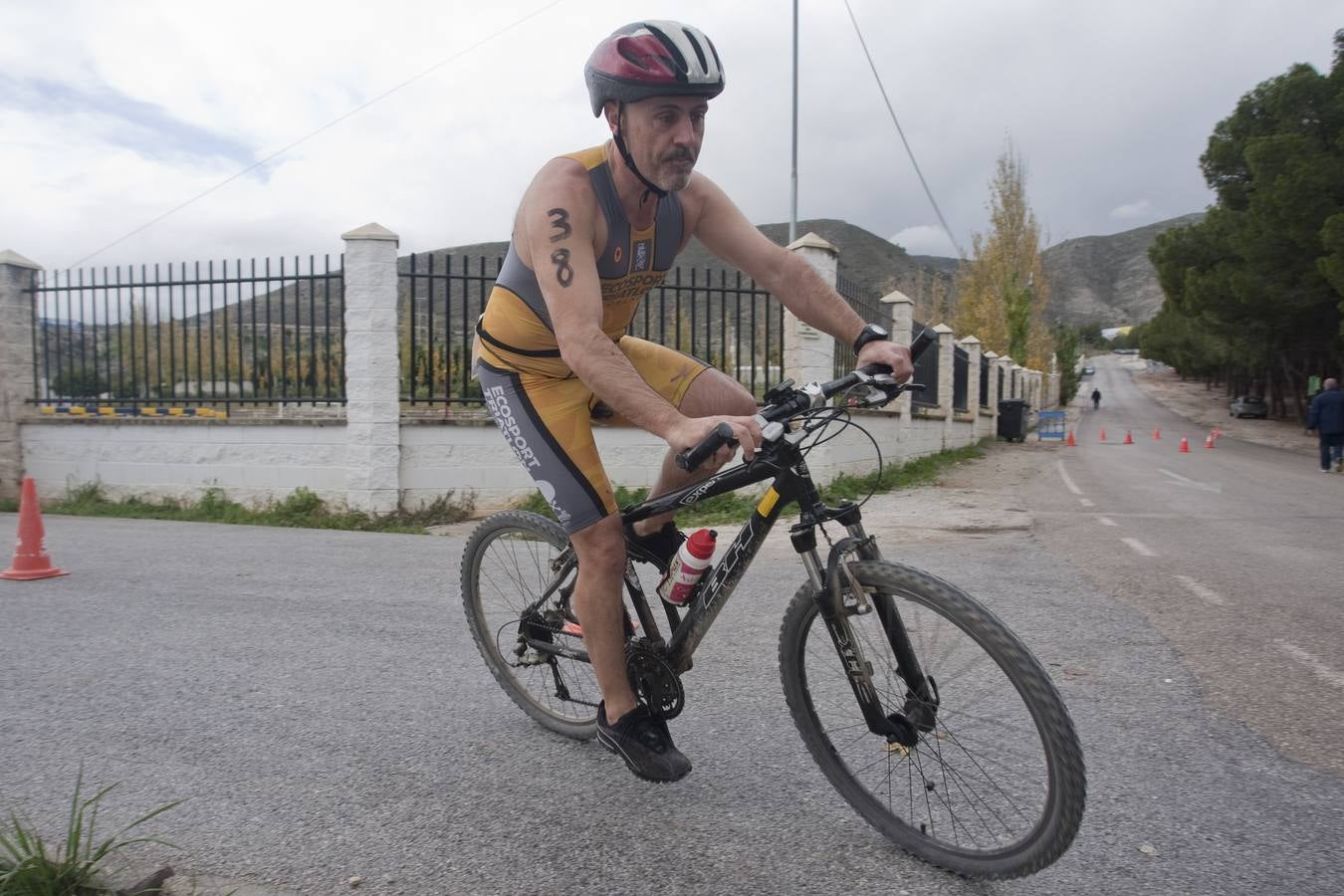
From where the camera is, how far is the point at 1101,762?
282 cm

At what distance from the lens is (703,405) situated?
2754 millimetres

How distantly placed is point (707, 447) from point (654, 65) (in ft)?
3.35

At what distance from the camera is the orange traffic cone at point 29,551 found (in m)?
5.90

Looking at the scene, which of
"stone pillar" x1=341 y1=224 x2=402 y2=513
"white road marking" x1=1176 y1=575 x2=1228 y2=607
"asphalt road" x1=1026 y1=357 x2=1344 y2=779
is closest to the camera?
"asphalt road" x1=1026 y1=357 x2=1344 y2=779

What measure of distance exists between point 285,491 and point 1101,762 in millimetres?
8656

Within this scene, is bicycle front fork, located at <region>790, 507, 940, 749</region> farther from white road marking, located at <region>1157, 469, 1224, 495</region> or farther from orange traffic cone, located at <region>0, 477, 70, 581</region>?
white road marking, located at <region>1157, 469, 1224, 495</region>

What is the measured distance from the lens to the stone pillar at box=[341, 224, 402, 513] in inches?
359

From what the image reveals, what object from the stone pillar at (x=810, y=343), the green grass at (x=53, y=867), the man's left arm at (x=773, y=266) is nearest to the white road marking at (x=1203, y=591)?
the man's left arm at (x=773, y=266)

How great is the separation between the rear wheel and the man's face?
1.21 meters

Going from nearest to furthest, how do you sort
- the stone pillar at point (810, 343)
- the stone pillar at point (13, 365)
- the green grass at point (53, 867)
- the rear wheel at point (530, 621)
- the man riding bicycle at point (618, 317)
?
the green grass at point (53, 867), the man riding bicycle at point (618, 317), the rear wheel at point (530, 621), the stone pillar at point (810, 343), the stone pillar at point (13, 365)

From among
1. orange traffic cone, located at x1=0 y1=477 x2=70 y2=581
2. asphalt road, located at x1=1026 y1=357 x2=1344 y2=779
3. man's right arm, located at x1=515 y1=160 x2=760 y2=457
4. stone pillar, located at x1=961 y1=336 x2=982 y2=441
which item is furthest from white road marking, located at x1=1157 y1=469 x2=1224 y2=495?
orange traffic cone, located at x1=0 y1=477 x2=70 y2=581

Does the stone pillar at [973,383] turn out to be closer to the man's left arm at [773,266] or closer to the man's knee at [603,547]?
the man's left arm at [773,266]

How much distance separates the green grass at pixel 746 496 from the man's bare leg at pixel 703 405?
8.07 ft

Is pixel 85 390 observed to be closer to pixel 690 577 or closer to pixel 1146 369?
pixel 690 577
